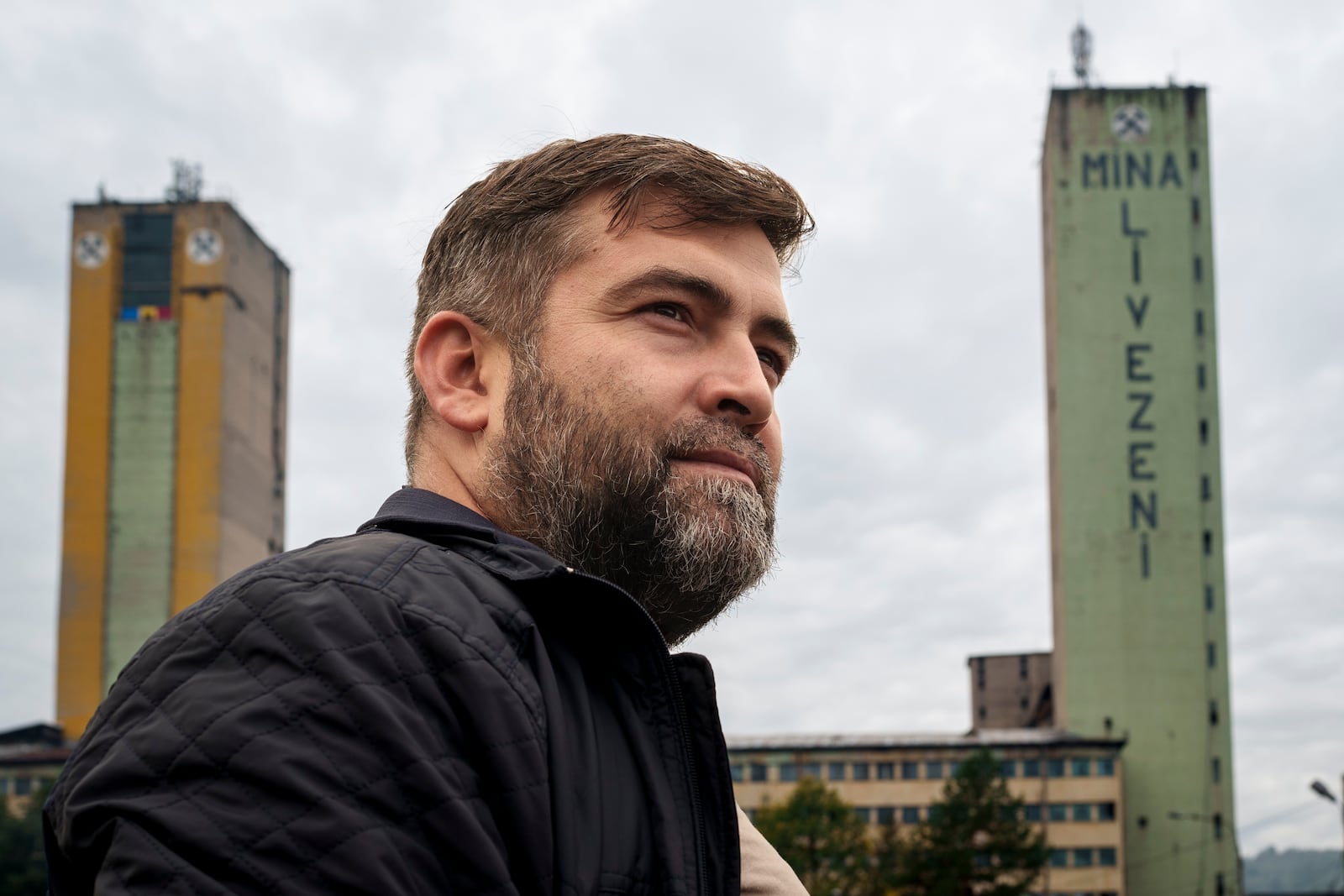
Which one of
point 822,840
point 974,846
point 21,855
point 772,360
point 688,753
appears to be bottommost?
point 21,855

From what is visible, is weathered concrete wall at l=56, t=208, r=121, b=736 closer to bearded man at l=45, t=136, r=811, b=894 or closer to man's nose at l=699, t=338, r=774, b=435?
bearded man at l=45, t=136, r=811, b=894

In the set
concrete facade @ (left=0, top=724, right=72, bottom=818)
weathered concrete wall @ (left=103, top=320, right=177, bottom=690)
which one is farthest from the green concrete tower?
concrete facade @ (left=0, top=724, right=72, bottom=818)

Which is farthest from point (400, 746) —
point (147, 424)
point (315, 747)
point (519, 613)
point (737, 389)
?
point (147, 424)

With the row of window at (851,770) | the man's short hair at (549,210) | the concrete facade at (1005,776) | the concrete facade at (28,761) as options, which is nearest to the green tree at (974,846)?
the concrete facade at (1005,776)

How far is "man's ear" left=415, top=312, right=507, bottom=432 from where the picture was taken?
6.19 ft

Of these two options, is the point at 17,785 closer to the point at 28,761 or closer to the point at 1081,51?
the point at 28,761

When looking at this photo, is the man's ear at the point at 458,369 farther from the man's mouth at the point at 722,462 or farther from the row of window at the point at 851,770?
the row of window at the point at 851,770

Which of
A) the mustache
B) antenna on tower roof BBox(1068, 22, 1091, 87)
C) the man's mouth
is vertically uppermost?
antenna on tower roof BBox(1068, 22, 1091, 87)

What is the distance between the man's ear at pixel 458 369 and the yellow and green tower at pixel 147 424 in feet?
230

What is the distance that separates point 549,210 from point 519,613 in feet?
2.43

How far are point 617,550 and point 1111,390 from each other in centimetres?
6537

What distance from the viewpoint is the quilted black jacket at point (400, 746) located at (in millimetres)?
1084

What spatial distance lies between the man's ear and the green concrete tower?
208ft

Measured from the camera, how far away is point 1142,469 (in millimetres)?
63156
